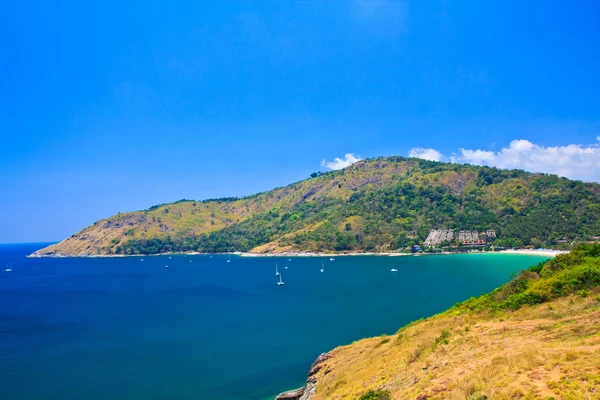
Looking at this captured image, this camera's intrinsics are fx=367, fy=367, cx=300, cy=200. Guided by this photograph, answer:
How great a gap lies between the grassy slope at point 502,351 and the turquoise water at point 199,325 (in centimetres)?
1587

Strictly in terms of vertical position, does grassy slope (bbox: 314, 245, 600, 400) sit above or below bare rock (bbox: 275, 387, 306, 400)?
above

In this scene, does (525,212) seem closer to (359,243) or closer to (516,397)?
(359,243)

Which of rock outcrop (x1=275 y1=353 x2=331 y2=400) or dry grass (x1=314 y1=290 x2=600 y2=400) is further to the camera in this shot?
rock outcrop (x1=275 y1=353 x2=331 y2=400)

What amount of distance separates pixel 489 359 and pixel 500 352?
1235 mm

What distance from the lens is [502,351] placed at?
1859 centimetres

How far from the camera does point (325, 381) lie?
2952 centimetres

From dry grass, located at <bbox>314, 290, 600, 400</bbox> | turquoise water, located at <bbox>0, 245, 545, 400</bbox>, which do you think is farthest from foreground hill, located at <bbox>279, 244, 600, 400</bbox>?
turquoise water, located at <bbox>0, 245, 545, 400</bbox>

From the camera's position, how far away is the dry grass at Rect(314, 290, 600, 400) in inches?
521

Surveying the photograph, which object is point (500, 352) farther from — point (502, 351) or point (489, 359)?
point (489, 359)

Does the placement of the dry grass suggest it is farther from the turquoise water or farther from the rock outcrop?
the turquoise water

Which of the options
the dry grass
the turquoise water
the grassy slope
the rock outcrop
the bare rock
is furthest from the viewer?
the turquoise water

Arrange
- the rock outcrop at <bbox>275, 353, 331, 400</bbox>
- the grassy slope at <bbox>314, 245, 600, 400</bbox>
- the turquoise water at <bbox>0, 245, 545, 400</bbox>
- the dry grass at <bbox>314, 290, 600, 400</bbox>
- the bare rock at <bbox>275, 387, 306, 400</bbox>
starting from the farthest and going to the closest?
the turquoise water at <bbox>0, 245, 545, 400</bbox> → the bare rock at <bbox>275, 387, 306, 400</bbox> → the rock outcrop at <bbox>275, 353, 331, 400</bbox> → the grassy slope at <bbox>314, 245, 600, 400</bbox> → the dry grass at <bbox>314, 290, 600, 400</bbox>

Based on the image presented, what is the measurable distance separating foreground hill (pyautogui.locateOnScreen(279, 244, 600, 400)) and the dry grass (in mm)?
35

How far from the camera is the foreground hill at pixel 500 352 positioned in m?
13.6
